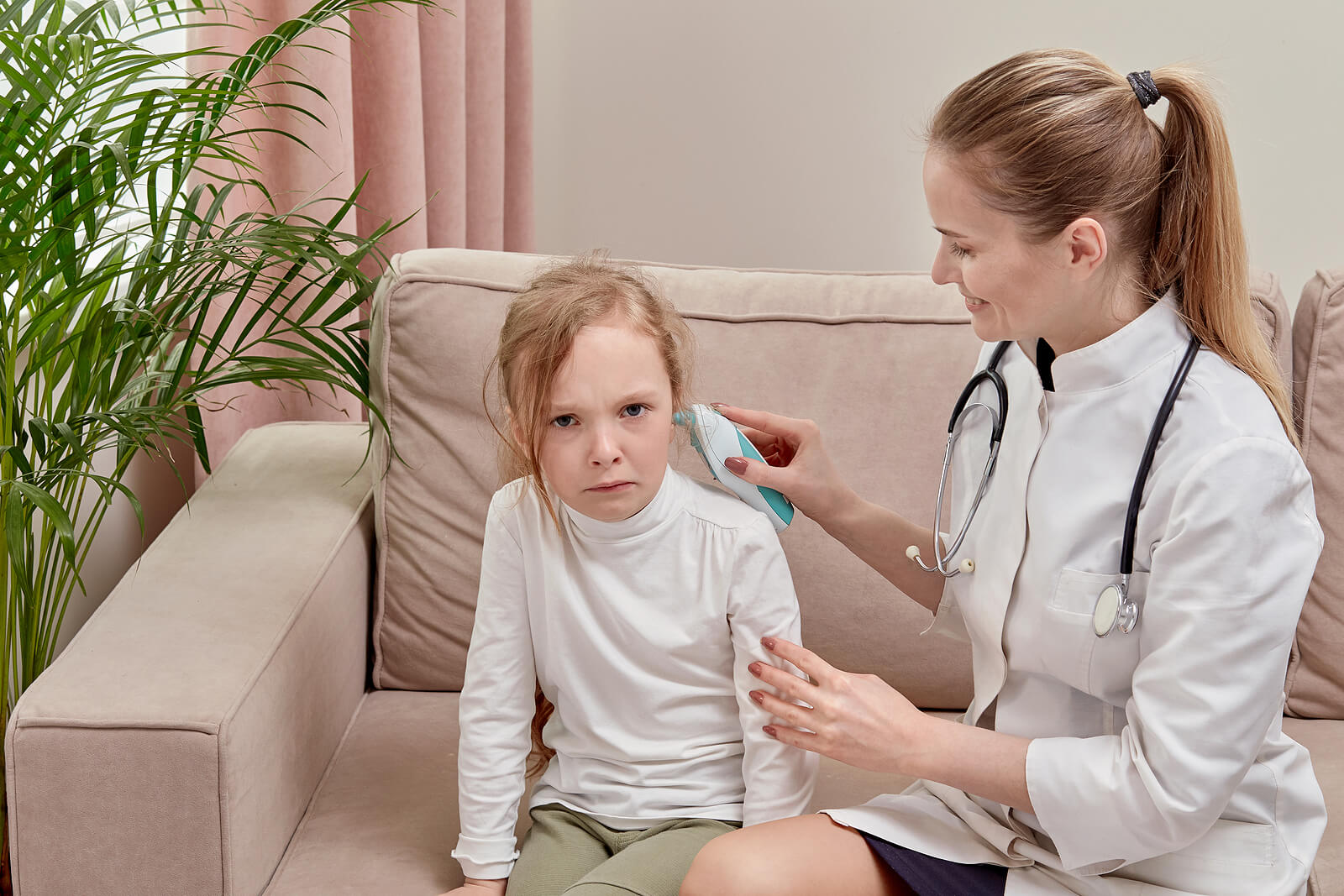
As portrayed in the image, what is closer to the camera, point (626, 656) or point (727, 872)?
point (727, 872)

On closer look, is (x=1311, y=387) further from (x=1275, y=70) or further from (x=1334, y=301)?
(x=1275, y=70)

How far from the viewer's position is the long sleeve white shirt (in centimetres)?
121

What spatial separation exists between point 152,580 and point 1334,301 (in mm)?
1513

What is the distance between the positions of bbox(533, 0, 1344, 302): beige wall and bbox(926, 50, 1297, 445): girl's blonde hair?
1664mm

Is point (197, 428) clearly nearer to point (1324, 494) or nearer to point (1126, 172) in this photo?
A: point (1126, 172)

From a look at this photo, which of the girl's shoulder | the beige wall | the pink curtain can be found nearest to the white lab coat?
the girl's shoulder

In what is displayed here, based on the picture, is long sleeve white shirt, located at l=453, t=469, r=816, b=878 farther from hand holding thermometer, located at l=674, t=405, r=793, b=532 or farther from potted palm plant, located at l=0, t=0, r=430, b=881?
potted palm plant, located at l=0, t=0, r=430, b=881

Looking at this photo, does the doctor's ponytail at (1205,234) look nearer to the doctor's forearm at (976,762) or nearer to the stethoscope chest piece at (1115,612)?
the stethoscope chest piece at (1115,612)

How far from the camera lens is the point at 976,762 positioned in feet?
3.34

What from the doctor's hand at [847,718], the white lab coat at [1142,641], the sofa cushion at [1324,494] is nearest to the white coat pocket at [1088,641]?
the white lab coat at [1142,641]

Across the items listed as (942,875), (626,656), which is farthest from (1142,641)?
(626,656)

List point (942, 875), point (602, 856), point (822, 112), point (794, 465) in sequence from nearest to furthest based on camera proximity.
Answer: point (942, 875) < point (602, 856) < point (794, 465) < point (822, 112)

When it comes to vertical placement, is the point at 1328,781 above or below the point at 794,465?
below

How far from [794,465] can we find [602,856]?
0.45m
